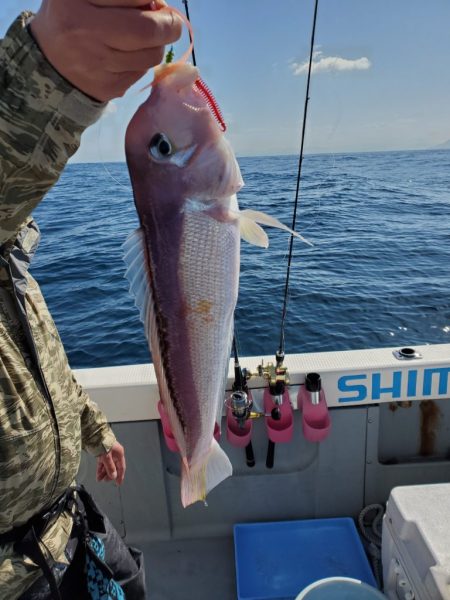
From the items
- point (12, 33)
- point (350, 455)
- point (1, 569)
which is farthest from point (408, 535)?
point (12, 33)

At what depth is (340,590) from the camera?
234cm

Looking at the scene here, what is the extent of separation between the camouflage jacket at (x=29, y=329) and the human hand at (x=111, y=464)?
0.24 m

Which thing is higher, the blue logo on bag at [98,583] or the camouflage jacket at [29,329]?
the camouflage jacket at [29,329]

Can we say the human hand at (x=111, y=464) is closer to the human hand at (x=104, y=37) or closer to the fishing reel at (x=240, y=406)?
the fishing reel at (x=240, y=406)

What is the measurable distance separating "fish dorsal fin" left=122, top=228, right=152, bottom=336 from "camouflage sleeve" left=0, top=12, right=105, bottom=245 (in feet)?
0.71

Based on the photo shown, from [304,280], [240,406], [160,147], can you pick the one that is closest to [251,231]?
[160,147]

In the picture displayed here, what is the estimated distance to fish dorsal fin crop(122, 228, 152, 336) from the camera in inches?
43.6

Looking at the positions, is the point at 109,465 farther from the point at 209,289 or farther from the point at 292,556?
the point at 209,289

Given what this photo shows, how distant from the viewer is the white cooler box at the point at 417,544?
1957 millimetres

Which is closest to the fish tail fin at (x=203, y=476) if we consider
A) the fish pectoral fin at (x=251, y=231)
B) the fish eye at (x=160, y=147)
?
the fish pectoral fin at (x=251, y=231)

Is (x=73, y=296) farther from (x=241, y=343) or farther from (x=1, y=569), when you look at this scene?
(x=1, y=569)

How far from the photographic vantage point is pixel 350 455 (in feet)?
10.5

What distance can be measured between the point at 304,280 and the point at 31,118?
7.83 m

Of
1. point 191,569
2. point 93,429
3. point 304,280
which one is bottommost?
point 191,569
